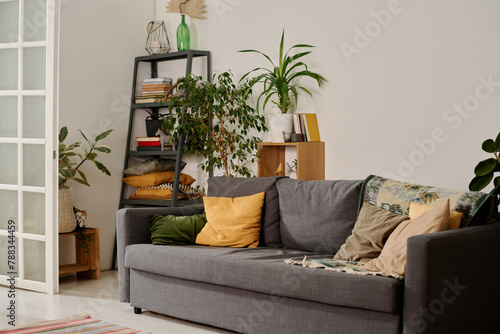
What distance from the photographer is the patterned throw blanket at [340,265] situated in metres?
2.88

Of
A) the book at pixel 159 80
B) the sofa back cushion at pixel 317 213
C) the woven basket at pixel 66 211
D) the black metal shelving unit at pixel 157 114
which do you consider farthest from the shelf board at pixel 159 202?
the sofa back cushion at pixel 317 213

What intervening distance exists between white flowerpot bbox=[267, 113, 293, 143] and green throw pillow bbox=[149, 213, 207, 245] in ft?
3.05

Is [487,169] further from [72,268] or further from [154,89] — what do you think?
[72,268]

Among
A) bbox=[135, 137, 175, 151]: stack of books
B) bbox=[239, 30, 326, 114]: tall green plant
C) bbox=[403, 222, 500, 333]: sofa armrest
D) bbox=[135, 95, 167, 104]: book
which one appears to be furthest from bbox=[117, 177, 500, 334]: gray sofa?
bbox=[135, 95, 167, 104]: book

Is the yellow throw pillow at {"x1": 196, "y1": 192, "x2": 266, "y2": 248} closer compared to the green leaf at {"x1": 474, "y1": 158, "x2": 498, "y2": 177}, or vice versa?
the green leaf at {"x1": 474, "y1": 158, "x2": 498, "y2": 177}

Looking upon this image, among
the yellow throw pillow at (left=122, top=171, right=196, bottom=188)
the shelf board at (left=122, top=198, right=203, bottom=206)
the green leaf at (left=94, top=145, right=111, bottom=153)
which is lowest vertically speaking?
the shelf board at (left=122, top=198, right=203, bottom=206)

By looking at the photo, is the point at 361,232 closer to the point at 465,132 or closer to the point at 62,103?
the point at 465,132

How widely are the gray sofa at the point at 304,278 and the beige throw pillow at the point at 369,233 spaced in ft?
0.61

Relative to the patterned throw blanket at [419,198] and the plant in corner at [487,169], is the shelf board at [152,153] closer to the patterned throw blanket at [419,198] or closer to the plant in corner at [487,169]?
the patterned throw blanket at [419,198]

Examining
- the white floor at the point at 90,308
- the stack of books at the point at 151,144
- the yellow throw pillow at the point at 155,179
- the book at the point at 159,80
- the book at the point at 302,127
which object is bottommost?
the white floor at the point at 90,308

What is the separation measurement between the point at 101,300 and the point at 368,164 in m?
2.07

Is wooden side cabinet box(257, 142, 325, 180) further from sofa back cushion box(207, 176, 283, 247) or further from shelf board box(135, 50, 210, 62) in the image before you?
shelf board box(135, 50, 210, 62)

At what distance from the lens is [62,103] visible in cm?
527

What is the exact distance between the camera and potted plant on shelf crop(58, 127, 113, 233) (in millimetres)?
4875
